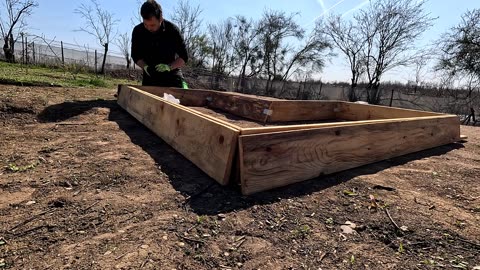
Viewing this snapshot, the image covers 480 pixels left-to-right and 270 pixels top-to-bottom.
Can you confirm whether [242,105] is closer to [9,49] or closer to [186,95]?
[186,95]

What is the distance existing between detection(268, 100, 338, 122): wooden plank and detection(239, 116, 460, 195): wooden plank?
157 cm

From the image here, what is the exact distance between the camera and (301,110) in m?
3.89

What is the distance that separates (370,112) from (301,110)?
84 centimetres

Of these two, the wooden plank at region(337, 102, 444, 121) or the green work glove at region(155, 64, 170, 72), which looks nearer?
the wooden plank at region(337, 102, 444, 121)

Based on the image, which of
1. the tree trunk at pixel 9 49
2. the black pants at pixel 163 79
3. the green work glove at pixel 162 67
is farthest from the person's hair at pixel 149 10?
the tree trunk at pixel 9 49

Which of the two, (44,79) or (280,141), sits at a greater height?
(44,79)

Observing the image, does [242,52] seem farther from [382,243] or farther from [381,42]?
[382,243]

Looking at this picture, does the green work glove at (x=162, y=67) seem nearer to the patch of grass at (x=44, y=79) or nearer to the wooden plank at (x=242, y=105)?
the wooden plank at (x=242, y=105)

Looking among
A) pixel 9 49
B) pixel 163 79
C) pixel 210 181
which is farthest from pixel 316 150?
pixel 9 49

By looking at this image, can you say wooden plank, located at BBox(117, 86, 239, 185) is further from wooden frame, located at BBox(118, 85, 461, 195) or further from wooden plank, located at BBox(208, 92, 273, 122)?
wooden plank, located at BBox(208, 92, 273, 122)

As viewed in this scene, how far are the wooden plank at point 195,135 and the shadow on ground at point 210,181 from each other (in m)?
0.05

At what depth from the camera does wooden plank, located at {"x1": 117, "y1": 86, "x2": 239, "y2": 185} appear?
1498 millimetres

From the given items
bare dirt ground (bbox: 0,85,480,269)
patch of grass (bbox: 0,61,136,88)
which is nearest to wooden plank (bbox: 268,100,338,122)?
bare dirt ground (bbox: 0,85,480,269)

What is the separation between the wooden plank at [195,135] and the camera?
1.50m
